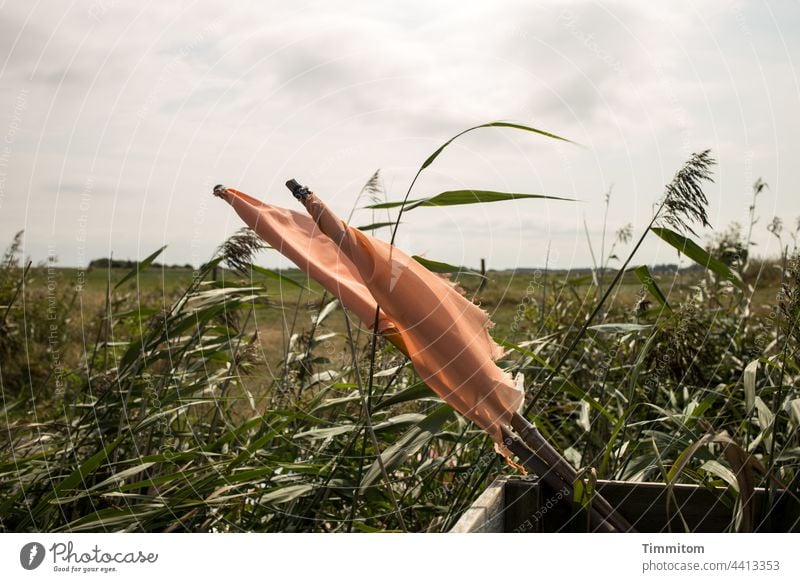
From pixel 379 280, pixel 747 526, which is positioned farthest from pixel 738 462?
pixel 379 280

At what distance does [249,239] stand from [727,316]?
201 cm

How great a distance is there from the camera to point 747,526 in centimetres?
130

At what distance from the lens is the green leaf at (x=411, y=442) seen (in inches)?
54.0

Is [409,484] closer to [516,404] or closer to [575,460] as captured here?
[575,460]

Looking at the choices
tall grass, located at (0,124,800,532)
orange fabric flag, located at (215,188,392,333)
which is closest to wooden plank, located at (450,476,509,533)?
tall grass, located at (0,124,800,532)

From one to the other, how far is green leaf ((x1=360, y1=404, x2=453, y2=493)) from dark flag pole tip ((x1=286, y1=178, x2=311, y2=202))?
488 mm

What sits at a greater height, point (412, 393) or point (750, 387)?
point (412, 393)

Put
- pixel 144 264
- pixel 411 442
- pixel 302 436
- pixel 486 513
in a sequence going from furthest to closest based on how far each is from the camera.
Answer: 1. pixel 144 264
2. pixel 302 436
3. pixel 411 442
4. pixel 486 513

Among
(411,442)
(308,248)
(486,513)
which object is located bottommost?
(486,513)

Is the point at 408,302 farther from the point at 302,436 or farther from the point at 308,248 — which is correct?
the point at 302,436

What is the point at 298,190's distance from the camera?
1.07m

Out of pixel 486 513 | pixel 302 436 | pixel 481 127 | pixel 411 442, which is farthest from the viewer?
pixel 302 436

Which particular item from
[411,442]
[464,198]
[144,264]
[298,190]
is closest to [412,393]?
[411,442]

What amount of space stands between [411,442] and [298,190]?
21.9 inches
